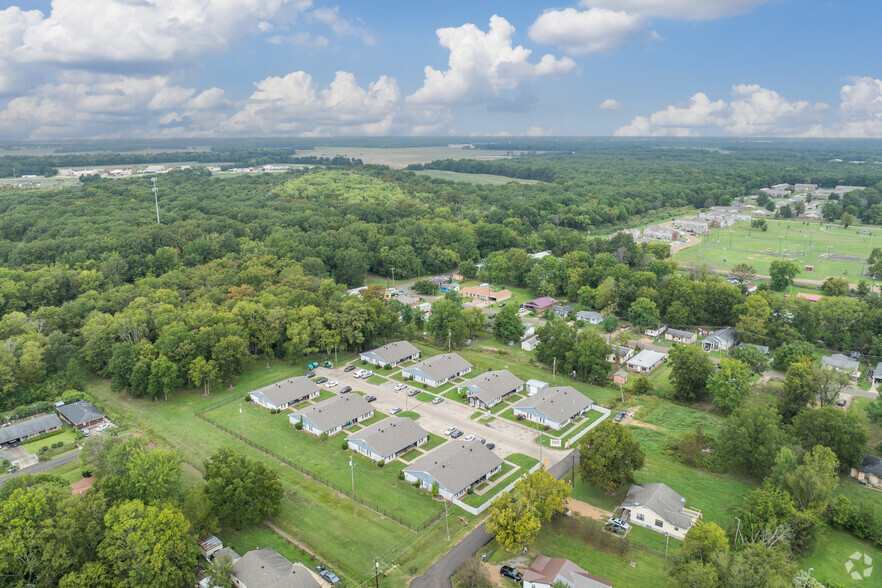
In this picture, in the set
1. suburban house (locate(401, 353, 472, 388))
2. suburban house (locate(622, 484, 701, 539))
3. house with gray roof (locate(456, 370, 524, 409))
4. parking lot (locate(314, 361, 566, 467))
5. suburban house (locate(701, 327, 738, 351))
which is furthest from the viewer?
suburban house (locate(701, 327, 738, 351))

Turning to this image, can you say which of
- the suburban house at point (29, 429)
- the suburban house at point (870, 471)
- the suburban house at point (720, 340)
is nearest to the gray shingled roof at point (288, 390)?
the suburban house at point (29, 429)

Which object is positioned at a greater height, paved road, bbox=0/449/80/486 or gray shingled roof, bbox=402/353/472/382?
gray shingled roof, bbox=402/353/472/382

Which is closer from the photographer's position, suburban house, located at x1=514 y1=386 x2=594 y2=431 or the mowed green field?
suburban house, located at x1=514 y1=386 x2=594 y2=431

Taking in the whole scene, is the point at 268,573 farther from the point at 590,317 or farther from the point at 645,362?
the point at 590,317

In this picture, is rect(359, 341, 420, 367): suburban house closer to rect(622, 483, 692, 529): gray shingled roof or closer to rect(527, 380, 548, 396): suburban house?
rect(527, 380, 548, 396): suburban house

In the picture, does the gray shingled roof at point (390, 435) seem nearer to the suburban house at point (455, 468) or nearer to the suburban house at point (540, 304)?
the suburban house at point (455, 468)

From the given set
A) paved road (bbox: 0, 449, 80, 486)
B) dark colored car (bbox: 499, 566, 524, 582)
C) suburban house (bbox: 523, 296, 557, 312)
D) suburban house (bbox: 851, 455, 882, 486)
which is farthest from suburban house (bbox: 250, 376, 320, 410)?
suburban house (bbox: 851, 455, 882, 486)

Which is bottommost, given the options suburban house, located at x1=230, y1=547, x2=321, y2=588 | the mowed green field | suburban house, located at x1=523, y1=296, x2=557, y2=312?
suburban house, located at x1=230, y1=547, x2=321, y2=588

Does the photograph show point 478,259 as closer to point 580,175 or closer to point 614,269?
point 614,269
